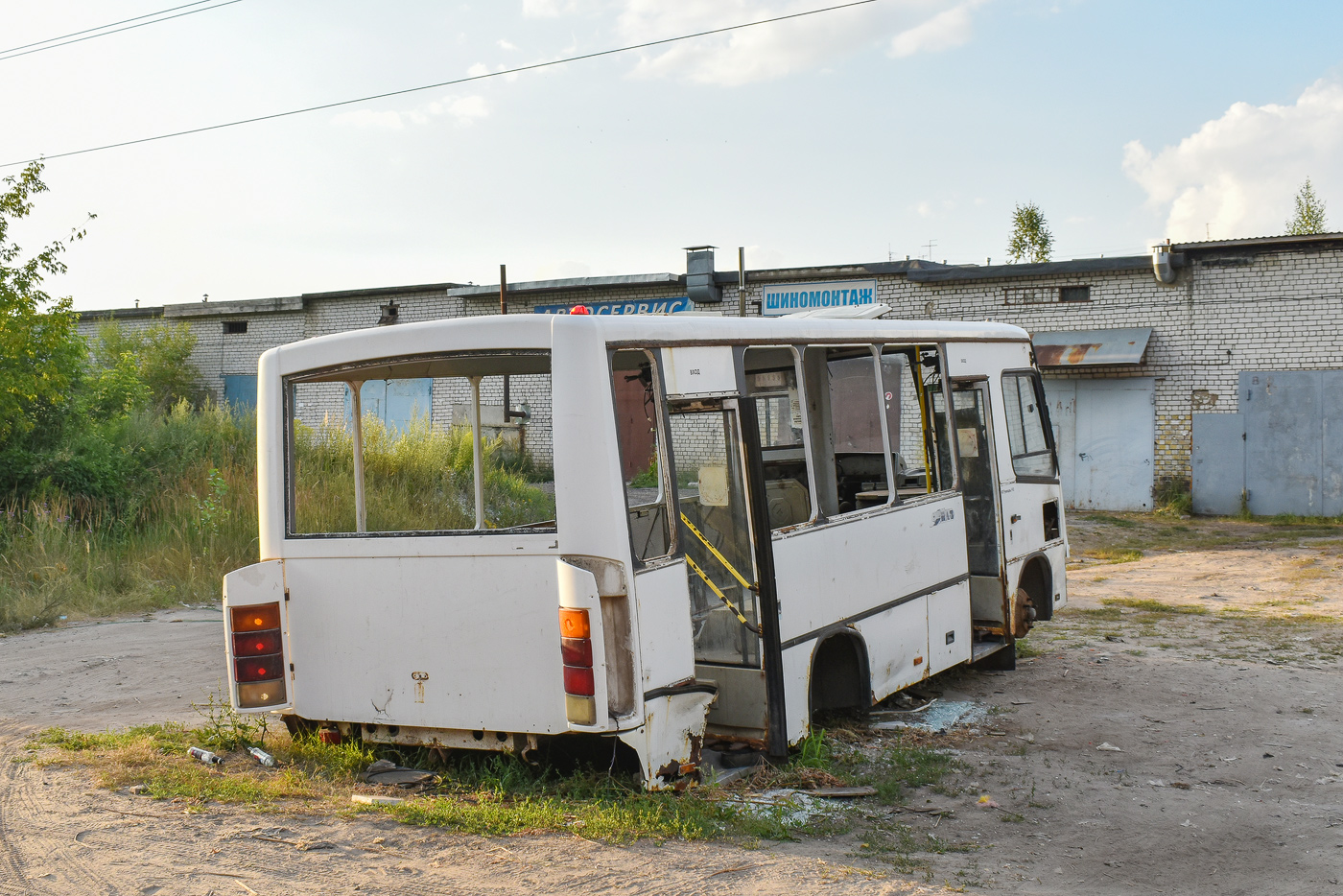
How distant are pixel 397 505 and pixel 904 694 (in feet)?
16.9

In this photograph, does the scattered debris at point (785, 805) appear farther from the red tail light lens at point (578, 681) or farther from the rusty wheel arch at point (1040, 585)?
the rusty wheel arch at point (1040, 585)

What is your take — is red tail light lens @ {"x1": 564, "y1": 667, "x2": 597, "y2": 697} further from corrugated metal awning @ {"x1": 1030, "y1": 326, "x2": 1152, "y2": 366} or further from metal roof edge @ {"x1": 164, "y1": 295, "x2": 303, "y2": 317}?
metal roof edge @ {"x1": 164, "y1": 295, "x2": 303, "y2": 317}

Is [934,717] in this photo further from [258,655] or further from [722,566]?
[258,655]

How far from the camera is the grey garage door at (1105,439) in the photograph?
18.9 meters

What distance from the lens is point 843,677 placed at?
20.4 ft

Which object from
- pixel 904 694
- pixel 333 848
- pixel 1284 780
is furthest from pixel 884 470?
pixel 333 848

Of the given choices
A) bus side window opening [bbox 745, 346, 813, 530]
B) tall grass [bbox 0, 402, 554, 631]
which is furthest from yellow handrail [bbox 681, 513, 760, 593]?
tall grass [bbox 0, 402, 554, 631]

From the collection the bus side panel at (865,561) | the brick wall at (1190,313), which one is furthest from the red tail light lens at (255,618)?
the brick wall at (1190,313)

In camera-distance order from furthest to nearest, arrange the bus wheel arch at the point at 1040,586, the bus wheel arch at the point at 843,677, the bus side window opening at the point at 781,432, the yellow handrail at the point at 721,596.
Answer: the bus wheel arch at the point at 1040,586, the bus wheel arch at the point at 843,677, the bus side window opening at the point at 781,432, the yellow handrail at the point at 721,596

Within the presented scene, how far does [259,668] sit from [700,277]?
58.6 feet

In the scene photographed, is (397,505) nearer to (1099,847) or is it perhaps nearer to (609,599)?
(609,599)

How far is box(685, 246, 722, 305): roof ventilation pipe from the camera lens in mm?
22375

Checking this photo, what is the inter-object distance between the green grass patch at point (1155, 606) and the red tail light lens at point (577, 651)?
7.70 m

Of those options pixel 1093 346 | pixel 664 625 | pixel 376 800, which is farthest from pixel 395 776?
pixel 1093 346
